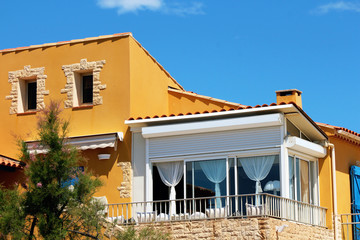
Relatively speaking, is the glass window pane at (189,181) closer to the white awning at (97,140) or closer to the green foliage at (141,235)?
the white awning at (97,140)

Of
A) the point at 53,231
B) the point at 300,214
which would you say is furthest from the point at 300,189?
the point at 53,231

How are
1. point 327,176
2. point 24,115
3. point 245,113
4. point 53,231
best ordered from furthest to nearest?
point 24,115
point 327,176
point 245,113
point 53,231

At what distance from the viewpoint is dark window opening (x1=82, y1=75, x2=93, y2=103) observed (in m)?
23.7

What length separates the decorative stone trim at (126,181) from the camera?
22031 millimetres

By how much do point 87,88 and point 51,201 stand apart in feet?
25.4

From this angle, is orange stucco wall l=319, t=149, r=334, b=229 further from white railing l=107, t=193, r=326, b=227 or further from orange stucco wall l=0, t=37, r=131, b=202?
orange stucco wall l=0, t=37, r=131, b=202

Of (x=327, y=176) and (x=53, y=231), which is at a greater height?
(x=327, y=176)

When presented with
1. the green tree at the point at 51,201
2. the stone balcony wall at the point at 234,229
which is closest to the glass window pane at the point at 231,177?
the stone balcony wall at the point at 234,229

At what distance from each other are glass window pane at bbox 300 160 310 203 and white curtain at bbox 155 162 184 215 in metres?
3.64

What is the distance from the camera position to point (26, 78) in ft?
80.0

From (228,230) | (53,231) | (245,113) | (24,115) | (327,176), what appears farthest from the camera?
(24,115)

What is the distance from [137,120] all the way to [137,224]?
316 cm

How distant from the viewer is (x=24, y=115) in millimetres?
24000

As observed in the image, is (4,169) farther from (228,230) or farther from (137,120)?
(228,230)
